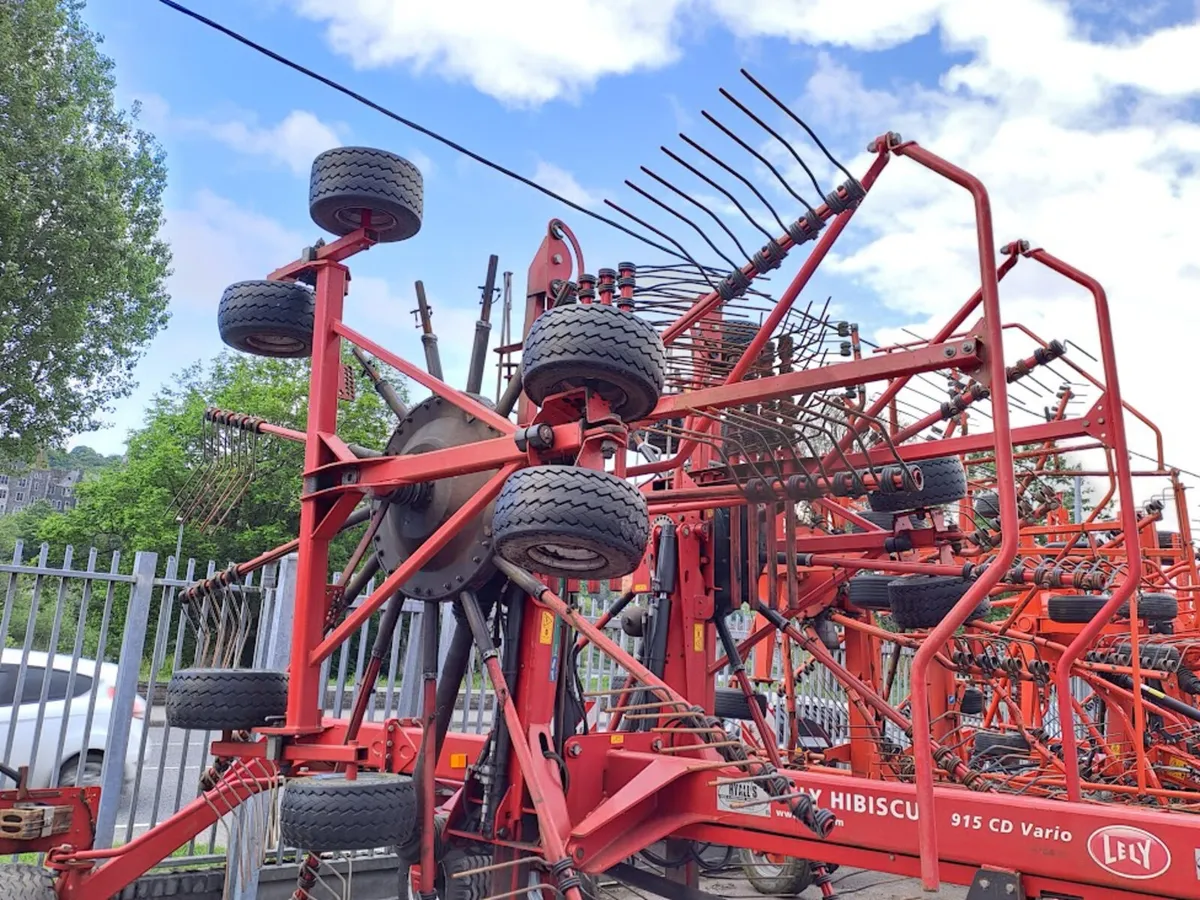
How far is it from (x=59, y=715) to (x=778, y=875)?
192 inches

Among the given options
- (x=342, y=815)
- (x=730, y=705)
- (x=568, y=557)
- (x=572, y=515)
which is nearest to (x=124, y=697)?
(x=342, y=815)

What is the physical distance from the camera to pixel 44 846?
413 centimetres

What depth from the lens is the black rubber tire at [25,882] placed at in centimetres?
389

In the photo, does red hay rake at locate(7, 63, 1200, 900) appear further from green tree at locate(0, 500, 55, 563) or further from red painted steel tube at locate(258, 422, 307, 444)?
green tree at locate(0, 500, 55, 563)

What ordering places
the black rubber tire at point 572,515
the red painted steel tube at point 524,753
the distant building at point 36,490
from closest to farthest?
the black rubber tire at point 572,515, the red painted steel tube at point 524,753, the distant building at point 36,490

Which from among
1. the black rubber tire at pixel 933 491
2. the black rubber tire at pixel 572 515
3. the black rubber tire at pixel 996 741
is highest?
the black rubber tire at pixel 933 491

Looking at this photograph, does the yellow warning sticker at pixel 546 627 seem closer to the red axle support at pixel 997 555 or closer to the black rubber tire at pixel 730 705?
the red axle support at pixel 997 555

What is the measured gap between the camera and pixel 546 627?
14.2 ft

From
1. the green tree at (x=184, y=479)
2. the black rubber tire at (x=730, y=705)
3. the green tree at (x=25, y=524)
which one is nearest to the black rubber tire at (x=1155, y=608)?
the black rubber tire at (x=730, y=705)

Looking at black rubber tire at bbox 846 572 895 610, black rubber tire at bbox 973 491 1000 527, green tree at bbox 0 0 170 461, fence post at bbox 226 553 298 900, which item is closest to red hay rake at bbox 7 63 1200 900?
fence post at bbox 226 553 298 900

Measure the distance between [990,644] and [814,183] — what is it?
17.2ft

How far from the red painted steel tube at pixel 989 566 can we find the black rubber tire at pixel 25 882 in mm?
3487

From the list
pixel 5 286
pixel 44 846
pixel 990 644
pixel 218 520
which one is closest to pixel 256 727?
pixel 44 846

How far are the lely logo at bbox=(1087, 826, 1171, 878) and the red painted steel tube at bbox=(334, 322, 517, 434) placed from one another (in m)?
2.46
